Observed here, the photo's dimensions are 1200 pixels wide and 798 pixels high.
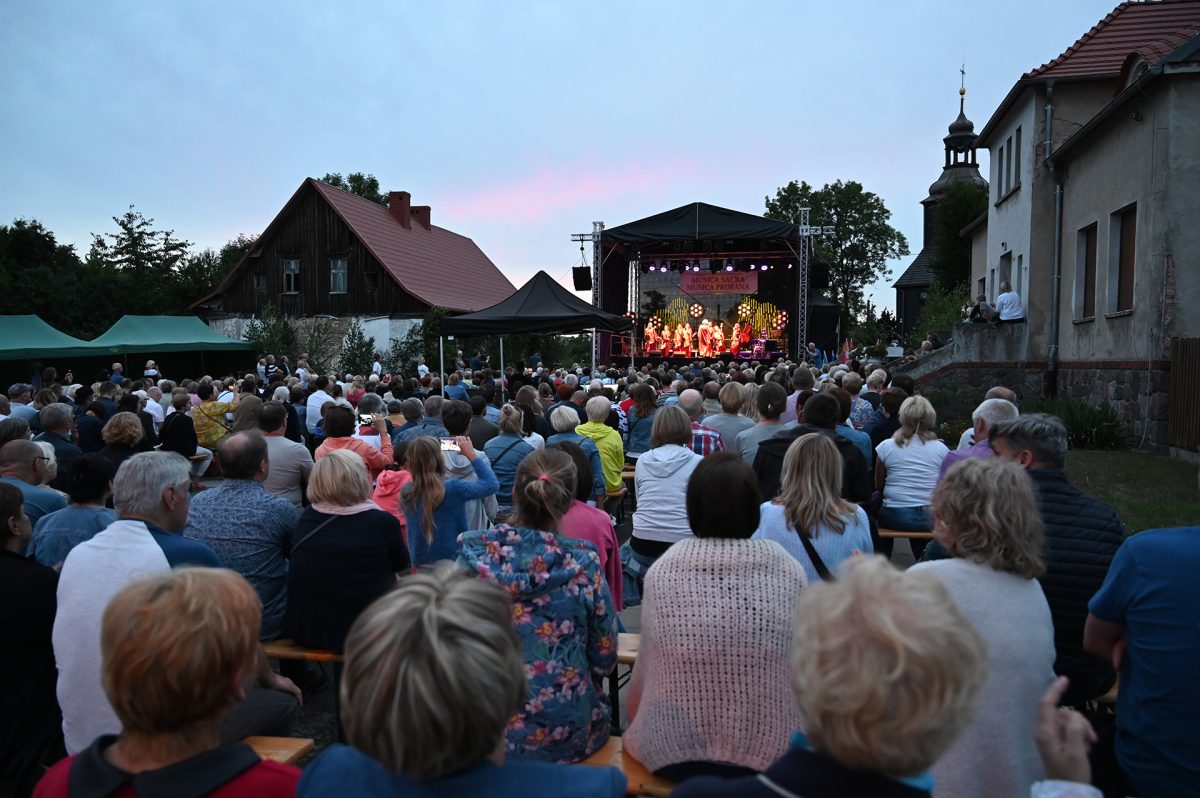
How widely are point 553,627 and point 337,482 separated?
1.57 metres

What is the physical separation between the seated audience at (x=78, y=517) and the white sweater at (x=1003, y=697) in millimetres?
3466

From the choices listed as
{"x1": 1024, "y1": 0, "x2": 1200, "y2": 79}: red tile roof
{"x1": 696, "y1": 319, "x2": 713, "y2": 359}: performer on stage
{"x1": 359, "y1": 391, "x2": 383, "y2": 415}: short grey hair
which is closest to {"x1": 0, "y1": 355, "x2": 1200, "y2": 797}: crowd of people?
{"x1": 359, "y1": 391, "x2": 383, "y2": 415}: short grey hair

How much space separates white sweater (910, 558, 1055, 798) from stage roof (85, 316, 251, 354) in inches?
970

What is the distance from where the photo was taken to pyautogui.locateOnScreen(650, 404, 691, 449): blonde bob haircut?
5.16m

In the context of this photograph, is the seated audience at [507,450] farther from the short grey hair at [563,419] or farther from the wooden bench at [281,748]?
the wooden bench at [281,748]

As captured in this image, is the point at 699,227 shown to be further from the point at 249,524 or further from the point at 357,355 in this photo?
the point at 249,524

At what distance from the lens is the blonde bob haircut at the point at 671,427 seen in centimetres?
516

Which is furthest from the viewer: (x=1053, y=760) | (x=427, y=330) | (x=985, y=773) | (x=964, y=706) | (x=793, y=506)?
(x=427, y=330)

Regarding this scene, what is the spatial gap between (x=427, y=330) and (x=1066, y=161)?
20.1 metres

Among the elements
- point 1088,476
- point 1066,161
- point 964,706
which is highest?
point 1066,161

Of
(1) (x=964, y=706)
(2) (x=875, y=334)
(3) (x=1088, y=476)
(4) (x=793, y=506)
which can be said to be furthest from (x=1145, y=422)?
(2) (x=875, y=334)

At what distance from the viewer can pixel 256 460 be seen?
13.9 ft

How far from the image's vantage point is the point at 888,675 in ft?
4.38

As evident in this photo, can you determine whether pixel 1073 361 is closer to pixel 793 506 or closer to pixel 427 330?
pixel 793 506
